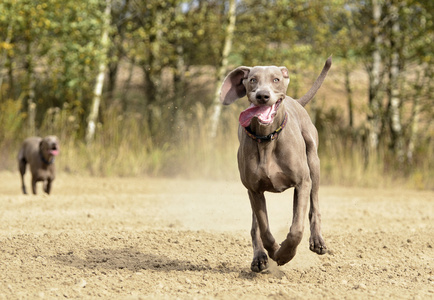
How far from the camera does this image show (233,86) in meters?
4.43

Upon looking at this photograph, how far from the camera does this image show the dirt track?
14.2 ft

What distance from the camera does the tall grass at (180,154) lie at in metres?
13.5

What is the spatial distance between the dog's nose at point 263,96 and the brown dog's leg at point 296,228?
771 mm

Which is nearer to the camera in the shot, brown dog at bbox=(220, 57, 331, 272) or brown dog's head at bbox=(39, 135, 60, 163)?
brown dog at bbox=(220, 57, 331, 272)

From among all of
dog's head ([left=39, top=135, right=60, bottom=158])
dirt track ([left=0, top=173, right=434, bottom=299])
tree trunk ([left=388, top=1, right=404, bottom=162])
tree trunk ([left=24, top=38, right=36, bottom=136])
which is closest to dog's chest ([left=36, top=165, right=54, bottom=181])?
dog's head ([left=39, top=135, right=60, bottom=158])

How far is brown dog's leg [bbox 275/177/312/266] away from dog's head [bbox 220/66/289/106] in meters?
0.70

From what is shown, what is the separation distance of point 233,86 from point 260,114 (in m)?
0.41

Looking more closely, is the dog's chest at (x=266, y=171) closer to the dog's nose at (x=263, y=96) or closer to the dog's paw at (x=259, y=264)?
the dog's nose at (x=263, y=96)

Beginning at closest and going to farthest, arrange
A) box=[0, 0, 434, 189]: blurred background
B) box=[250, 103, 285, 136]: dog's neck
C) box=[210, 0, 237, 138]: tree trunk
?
box=[250, 103, 285, 136]: dog's neck, box=[0, 0, 434, 189]: blurred background, box=[210, 0, 237, 138]: tree trunk

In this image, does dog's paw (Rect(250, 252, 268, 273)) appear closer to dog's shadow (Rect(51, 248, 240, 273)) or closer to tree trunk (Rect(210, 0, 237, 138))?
dog's shadow (Rect(51, 248, 240, 273))

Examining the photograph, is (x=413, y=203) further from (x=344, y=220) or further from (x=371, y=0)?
(x=371, y=0)

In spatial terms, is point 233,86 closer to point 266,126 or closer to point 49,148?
point 266,126

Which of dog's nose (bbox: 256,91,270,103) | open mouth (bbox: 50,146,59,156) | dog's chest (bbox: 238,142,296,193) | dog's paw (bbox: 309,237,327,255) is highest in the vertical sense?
dog's nose (bbox: 256,91,270,103)

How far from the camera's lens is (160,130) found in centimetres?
1532
